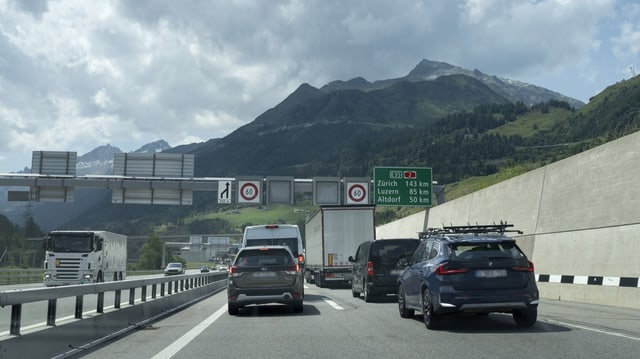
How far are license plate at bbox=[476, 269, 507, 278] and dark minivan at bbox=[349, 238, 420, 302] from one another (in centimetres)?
829

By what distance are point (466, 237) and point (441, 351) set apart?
3.35m

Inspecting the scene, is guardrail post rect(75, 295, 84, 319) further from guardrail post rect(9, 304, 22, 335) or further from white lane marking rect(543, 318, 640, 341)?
white lane marking rect(543, 318, 640, 341)

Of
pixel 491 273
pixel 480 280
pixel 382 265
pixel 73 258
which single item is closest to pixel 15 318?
pixel 480 280

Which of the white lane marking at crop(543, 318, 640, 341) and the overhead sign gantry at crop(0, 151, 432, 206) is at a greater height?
the overhead sign gantry at crop(0, 151, 432, 206)

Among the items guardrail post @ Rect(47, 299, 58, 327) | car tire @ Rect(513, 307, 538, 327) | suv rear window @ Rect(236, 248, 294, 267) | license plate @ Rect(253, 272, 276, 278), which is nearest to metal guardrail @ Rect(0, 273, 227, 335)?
guardrail post @ Rect(47, 299, 58, 327)

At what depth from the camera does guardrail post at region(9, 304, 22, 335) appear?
7590 millimetres

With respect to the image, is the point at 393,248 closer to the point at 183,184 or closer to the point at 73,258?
the point at 73,258

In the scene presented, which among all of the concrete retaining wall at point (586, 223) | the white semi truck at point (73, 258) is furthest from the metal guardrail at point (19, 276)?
the concrete retaining wall at point (586, 223)

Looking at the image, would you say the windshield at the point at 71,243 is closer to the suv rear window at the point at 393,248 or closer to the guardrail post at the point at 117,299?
the suv rear window at the point at 393,248

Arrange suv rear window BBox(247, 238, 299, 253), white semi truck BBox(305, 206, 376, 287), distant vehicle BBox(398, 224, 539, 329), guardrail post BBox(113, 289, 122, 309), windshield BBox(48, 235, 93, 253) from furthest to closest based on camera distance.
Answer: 1. windshield BBox(48, 235, 93, 253)
2. white semi truck BBox(305, 206, 376, 287)
3. suv rear window BBox(247, 238, 299, 253)
4. guardrail post BBox(113, 289, 122, 309)
5. distant vehicle BBox(398, 224, 539, 329)

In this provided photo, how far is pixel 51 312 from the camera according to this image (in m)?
8.91

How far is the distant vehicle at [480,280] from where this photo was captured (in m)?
11.2

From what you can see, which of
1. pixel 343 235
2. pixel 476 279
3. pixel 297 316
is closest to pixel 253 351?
pixel 476 279

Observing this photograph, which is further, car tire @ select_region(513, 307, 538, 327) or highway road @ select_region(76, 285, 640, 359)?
car tire @ select_region(513, 307, 538, 327)
